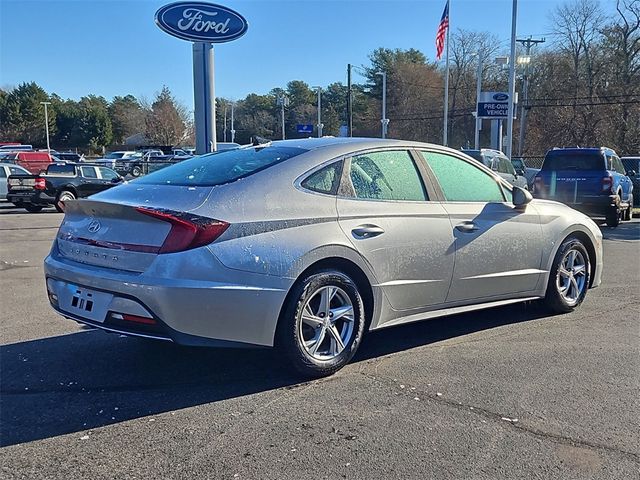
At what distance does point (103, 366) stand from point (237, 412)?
131 centimetres

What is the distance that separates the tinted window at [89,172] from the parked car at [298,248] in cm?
1520

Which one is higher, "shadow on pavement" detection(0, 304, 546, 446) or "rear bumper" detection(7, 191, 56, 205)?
"rear bumper" detection(7, 191, 56, 205)

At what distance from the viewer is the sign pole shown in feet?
51.4

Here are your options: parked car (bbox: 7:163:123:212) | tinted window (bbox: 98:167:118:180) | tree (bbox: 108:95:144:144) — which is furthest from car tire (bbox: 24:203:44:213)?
tree (bbox: 108:95:144:144)

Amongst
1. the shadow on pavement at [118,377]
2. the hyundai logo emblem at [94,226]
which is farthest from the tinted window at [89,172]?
the hyundai logo emblem at [94,226]

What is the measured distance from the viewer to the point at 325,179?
4.24m

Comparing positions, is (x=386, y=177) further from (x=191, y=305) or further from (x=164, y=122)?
(x=164, y=122)

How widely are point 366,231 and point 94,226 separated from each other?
71.8 inches

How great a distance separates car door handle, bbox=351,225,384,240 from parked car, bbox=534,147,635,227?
440 inches

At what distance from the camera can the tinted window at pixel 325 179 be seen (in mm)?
4148

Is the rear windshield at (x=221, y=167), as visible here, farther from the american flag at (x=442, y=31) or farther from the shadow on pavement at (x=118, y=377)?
the american flag at (x=442, y=31)

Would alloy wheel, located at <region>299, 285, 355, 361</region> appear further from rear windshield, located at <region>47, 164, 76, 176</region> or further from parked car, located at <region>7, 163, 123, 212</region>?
rear windshield, located at <region>47, 164, 76, 176</region>

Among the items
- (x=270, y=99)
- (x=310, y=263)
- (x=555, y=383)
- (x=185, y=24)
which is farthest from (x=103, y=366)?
(x=270, y=99)

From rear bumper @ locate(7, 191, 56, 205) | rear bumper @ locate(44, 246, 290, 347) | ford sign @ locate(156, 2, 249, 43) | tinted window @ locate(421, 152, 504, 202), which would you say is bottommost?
rear bumper @ locate(7, 191, 56, 205)
